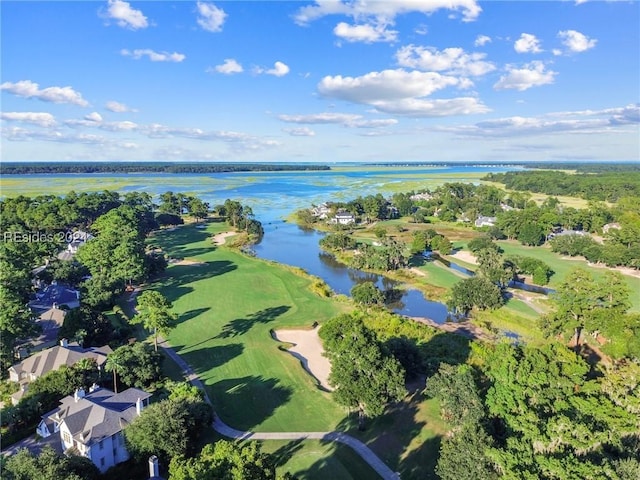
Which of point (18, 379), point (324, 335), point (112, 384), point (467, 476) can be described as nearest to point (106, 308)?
point (18, 379)

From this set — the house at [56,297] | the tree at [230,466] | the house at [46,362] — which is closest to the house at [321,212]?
the house at [56,297]

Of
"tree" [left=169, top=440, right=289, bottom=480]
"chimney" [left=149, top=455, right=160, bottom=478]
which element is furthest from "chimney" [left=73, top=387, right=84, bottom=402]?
"tree" [left=169, top=440, right=289, bottom=480]

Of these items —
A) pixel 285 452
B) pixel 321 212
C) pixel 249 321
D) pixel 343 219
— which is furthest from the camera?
pixel 321 212

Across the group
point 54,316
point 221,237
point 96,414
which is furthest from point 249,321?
point 221,237

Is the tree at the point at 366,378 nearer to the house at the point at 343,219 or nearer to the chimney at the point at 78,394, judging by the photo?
the chimney at the point at 78,394

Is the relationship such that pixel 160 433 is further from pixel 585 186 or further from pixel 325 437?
pixel 585 186
